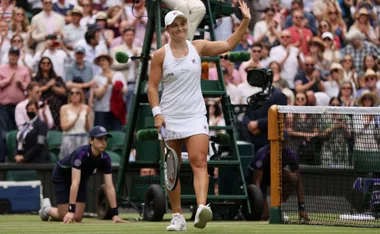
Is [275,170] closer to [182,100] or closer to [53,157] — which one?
[182,100]

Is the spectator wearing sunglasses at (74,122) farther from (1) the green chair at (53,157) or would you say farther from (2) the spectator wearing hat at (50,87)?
(2) the spectator wearing hat at (50,87)

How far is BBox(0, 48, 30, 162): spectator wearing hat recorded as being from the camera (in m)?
17.0

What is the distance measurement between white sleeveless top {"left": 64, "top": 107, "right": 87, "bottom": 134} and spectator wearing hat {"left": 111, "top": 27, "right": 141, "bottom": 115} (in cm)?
136

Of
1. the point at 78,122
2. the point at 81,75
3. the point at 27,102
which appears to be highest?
the point at 81,75

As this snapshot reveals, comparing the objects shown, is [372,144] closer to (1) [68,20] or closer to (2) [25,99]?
(2) [25,99]

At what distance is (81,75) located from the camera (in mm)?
17750

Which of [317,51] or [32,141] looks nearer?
[32,141]

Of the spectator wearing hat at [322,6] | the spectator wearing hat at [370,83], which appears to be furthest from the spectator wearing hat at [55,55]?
the spectator wearing hat at [322,6]

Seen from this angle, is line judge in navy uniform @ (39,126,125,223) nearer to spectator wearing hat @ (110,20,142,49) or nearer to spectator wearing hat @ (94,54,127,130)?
spectator wearing hat @ (94,54,127,130)

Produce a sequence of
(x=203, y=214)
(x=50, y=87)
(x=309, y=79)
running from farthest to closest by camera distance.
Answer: (x=309, y=79) < (x=50, y=87) < (x=203, y=214)

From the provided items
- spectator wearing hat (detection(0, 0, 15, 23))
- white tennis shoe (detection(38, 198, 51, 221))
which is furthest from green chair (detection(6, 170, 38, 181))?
spectator wearing hat (detection(0, 0, 15, 23))

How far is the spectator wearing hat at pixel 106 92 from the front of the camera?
58.0ft

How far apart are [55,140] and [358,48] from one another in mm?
7644

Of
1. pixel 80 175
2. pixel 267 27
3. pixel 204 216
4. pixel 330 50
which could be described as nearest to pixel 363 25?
pixel 330 50
